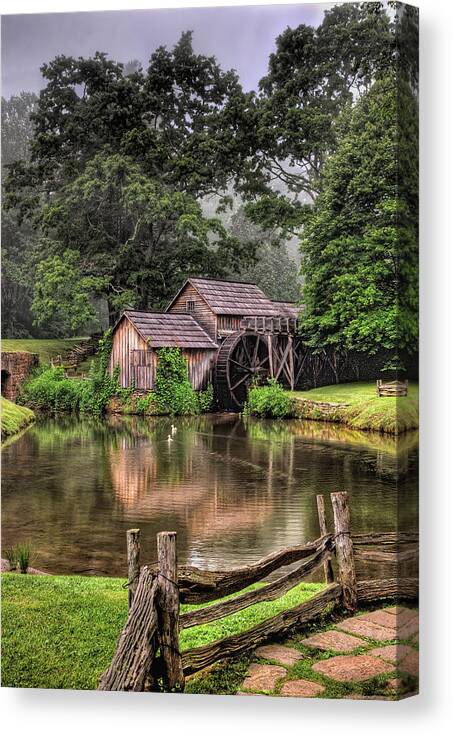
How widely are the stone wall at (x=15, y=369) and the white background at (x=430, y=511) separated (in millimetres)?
2500

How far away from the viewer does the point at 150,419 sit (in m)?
7.70

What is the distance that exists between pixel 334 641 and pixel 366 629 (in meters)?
0.23

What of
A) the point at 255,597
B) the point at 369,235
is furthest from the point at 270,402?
the point at 255,597

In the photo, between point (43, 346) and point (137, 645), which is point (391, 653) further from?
point (43, 346)

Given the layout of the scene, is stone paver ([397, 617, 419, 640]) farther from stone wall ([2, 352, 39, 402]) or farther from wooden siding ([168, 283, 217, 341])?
stone wall ([2, 352, 39, 402])

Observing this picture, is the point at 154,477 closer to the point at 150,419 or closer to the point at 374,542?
the point at 150,419

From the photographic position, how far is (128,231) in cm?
776

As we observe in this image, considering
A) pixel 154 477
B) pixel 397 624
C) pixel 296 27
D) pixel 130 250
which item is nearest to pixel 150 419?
pixel 154 477

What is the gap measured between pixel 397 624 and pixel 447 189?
285cm

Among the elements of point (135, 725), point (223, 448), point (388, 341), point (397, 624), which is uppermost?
point (388, 341)

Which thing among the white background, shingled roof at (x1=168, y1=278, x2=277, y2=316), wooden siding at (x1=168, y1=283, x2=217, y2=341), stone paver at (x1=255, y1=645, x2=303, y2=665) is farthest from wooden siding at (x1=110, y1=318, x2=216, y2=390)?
stone paver at (x1=255, y1=645, x2=303, y2=665)

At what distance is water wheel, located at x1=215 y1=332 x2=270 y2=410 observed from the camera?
23.6 feet

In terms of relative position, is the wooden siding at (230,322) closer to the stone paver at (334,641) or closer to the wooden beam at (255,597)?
the wooden beam at (255,597)

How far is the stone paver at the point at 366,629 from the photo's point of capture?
646 centimetres
